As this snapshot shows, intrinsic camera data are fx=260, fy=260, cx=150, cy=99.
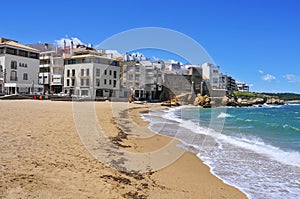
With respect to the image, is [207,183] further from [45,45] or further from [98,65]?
[45,45]

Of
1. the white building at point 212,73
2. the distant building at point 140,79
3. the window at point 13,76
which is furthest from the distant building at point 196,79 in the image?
the window at point 13,76

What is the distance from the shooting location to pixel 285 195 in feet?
19.1

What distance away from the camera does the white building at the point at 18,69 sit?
134ft

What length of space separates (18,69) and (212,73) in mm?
61252

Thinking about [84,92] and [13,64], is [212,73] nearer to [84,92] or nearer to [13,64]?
[84,92]

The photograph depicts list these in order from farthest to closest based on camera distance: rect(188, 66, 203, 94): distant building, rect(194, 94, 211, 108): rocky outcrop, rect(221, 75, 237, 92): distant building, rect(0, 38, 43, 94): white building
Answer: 1. rect(221, 75, 237, 92): distant building
2. rect(188, 66, 203, 94): distant building
3. rect(194, 94, 211, 108): rocky outcrop
4. rect(0, 38, 43, 94): white building

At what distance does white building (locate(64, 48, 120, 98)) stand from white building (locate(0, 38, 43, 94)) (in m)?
8.27

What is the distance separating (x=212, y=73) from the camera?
8681cm

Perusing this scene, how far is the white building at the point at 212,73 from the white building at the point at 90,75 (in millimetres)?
38955

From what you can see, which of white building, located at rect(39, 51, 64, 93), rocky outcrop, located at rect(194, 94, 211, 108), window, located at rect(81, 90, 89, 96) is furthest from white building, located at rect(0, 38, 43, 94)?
rocky outcrop, located at rect(194, 94, 211, 108)

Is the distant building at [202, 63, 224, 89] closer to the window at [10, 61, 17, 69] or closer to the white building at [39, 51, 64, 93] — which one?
the white building at [39, 51, 64, 93]

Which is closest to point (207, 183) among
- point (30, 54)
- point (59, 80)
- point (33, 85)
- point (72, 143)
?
point (72, 143)

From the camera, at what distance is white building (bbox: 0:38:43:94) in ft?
134

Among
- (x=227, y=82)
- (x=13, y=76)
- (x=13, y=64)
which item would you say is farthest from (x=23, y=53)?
(x=227, y=82)
